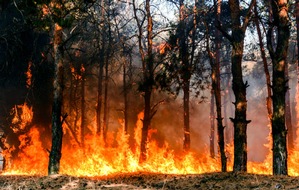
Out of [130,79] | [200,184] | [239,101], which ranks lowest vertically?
[200,184]

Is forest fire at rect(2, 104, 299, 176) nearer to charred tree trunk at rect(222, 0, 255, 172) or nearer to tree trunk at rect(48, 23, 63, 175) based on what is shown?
tree trunk at rect(48, 23, 63, 175)

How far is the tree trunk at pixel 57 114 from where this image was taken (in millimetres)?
11641

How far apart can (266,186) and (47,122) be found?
19937 millimetres

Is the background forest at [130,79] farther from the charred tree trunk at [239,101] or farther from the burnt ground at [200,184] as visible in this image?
the burnt ground at [200,184]

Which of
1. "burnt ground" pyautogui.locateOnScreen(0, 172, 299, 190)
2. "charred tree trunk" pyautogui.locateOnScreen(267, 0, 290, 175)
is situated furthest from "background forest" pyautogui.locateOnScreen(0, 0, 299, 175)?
"burnt ground" pyautogui.locateOnScreen(0, 172, 299, 190)

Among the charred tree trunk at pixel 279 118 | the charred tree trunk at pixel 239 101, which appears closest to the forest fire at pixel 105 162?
the charred tree trunk at pixel 239 101

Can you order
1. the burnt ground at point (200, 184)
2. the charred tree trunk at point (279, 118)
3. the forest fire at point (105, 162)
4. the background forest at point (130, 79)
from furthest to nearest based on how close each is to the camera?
the forest fire at point (105, 162)
the background forest at point (130, 79)
the charred tree trunk at point (279, 118)
the burnt ground at point (200, 184)

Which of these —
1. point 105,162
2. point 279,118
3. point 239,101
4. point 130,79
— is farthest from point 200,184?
point 130,79

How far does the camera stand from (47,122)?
2427 centimetres

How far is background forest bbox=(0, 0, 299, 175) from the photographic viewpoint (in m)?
10.9

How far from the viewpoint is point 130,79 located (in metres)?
20.8

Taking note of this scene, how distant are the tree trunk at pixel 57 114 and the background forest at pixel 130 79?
4 centimetres

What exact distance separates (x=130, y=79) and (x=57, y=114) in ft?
30.7

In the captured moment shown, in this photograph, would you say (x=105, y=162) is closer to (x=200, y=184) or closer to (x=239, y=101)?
(x=239, y=101)
